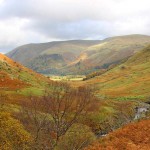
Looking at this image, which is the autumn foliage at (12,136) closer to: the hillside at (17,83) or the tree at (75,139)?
the tree at (75,139)

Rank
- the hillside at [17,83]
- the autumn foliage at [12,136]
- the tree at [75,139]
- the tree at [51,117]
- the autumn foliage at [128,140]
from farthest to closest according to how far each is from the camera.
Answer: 1. the hillside at [17,83]
2. the tree at [51,117]
3. the tree at [75,139]
4. the autumn foliage at [12,136]
5. the autumn foliage at [128,140]

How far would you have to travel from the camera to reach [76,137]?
38000 mm

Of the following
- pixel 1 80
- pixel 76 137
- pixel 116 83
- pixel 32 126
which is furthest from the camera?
pixel 116 83

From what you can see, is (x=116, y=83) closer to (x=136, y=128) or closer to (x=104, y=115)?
(x=104, y=115)

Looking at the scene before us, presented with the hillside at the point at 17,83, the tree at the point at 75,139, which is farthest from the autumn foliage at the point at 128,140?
the hillside at the point at 17,83

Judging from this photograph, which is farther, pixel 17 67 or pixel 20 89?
pixel 17 67

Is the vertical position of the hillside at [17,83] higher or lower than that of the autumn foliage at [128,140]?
lower

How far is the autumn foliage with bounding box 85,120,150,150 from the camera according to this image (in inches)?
1095

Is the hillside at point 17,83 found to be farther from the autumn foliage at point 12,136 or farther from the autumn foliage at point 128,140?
the autumn foliage at point 128,140

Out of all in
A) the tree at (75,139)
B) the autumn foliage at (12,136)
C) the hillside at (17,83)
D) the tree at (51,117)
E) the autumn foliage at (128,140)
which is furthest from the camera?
the hillside at (17,83)

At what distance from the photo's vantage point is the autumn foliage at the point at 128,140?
27.8 metres

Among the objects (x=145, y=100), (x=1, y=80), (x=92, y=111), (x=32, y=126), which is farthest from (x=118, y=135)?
(x=145, y=100)

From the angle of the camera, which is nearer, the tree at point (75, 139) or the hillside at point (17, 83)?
the tree at point (75, 139)

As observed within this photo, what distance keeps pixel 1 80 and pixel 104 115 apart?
150 ft
